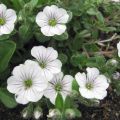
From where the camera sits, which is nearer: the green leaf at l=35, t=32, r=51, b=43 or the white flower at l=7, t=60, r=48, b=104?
the white flower at l=7, t=60, r=48, b=104

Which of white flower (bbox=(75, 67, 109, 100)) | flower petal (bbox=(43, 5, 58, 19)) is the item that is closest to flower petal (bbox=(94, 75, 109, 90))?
white flower (bbox=(75, 67, 109, 100))

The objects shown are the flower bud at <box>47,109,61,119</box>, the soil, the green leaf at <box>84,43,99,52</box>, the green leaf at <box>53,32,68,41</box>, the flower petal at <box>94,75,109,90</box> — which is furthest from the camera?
the green leaf at <box>84,43,99,52</box>

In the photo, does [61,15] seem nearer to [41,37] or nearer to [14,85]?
[41,37]

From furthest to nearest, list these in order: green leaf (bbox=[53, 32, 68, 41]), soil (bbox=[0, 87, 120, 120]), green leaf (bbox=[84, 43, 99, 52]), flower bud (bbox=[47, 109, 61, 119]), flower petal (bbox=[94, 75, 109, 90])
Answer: green leaf (bbox=[84, 43, 99, 52]), soil (bbox=[0, 87, 120, 120]), green leaf (bbox=[53, 32, 68, 41]), flower petal (bbox=[94, 75, 109, 90]), flower bud (bbox=[47, 109, 61, 119])

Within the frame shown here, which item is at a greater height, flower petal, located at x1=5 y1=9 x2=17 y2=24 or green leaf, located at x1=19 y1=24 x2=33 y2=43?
flower petal, located at x1=5 y1=9 x2=17 y2=24

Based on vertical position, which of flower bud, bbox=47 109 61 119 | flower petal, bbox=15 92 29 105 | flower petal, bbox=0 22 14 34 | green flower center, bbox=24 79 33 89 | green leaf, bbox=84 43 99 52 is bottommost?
green leaf, bbox=84 43 99 52

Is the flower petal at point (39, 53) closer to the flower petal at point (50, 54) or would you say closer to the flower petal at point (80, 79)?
the flower petal at point (50, 54)

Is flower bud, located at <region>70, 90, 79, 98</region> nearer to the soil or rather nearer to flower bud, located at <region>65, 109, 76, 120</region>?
flower bud, located at <region>65, 109, 76, 120</region>

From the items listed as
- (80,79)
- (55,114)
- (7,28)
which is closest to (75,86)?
(80,79)
